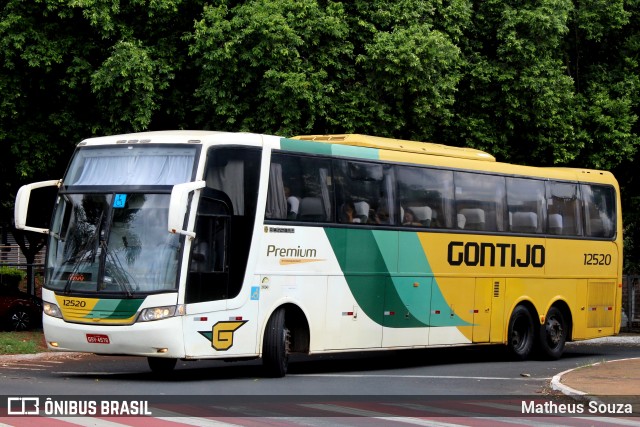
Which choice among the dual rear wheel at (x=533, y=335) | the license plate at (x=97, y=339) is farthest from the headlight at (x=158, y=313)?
the dual rear wheel at (x=533, y=335)

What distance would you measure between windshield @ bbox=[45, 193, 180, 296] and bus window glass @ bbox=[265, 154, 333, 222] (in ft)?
6.39

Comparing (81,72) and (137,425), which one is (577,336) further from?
(137,425)

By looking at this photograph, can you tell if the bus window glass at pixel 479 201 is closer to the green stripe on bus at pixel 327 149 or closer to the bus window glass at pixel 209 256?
the green stripe on bus at pixel 327 149

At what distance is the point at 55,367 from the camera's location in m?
21.2

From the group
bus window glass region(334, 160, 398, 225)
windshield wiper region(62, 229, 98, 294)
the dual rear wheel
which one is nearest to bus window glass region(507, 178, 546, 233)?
the dual rear wheel

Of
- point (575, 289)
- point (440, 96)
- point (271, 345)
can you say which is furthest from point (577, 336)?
point (271, 345)

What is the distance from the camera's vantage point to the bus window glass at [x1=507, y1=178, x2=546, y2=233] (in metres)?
23.8

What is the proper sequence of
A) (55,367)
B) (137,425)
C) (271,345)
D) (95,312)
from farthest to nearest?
(55,367) < (271,345) < (95,312) < (137,425)

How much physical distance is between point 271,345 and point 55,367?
480cm

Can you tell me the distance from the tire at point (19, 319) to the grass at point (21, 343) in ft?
7.46

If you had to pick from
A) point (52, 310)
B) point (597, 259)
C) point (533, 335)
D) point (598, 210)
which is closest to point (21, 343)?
point (52, 310)

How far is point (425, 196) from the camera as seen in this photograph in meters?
21.8

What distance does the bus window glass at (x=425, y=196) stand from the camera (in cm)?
2136

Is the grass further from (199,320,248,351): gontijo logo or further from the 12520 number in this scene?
the 12520 number
